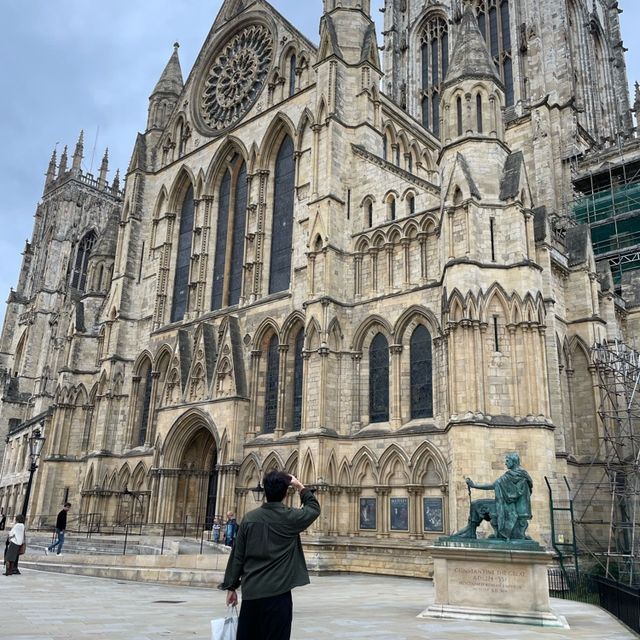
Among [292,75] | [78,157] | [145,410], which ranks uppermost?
[78,157]

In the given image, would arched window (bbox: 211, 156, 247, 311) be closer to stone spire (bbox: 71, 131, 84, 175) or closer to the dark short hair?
the dark short hair

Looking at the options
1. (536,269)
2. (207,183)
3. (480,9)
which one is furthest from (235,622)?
(480,9)

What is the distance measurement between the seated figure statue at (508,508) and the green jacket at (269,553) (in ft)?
23.1

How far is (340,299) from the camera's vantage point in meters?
22.6

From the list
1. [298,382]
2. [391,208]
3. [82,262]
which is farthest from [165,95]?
[82,262]

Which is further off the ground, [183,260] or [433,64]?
[433,64]

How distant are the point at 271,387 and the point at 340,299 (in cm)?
461

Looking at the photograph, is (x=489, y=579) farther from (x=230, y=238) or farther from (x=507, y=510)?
(x=230, y=238)

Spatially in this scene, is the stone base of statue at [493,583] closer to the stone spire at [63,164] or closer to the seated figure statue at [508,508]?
the seated figure statue at [508,508]

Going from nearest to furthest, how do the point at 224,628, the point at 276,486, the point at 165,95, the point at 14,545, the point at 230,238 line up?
1. the point at 224,628
2. the point at 276,486
3. the point at 14,545
4. the point at 230,238
5. the point at 165,95

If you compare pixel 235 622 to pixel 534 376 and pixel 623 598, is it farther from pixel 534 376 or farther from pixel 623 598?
pixel 534 376

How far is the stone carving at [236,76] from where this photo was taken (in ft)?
99.2

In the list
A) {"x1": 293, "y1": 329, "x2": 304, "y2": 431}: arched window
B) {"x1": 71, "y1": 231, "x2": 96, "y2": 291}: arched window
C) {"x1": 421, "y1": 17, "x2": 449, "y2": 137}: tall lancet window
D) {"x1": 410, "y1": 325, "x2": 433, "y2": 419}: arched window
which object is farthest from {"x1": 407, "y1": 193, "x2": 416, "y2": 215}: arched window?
{"x1": 71, "y1": 231, "x2": 96, "y2": 291}: arched window

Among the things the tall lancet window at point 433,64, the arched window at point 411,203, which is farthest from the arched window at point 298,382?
the tall lancet window at point 433,64
